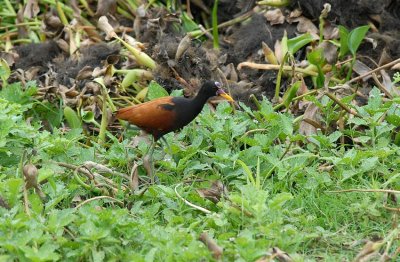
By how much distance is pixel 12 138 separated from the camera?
5.13 m

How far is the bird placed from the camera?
5.20 meters

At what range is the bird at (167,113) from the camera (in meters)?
5.20

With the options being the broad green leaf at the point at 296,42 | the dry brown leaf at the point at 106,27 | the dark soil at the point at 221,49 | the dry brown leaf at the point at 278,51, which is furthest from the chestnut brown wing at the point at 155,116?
the dry brown leaf at the point at 106,27

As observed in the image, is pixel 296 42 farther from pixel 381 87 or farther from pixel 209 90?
pixel 209 90

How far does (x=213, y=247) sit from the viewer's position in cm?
398

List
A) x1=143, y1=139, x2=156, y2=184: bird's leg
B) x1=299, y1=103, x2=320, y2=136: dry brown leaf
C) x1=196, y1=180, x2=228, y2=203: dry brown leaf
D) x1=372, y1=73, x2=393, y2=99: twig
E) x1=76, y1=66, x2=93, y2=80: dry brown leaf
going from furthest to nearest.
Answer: x1=76, y1=66, x2=93, y2=80: dry brown leaf, x1=372, y1=73, x2=393, y2=99: twig, x1=299, y1=103, x2=320, y2=136: dry brown leaf, x1=143, y1=139, x2=156, y2=184: bird's leg, x1=196, y1=180, x2=228, y2=203: dry brown leaf

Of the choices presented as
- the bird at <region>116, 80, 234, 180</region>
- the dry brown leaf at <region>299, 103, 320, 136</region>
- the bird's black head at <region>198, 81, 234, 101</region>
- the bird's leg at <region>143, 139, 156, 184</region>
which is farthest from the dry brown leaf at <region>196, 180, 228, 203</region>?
the dry brown leaf at <region>299, 103, 320, 136</region>

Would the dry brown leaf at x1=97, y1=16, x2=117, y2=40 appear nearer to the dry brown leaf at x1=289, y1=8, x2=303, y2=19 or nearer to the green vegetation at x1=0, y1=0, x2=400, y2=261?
the green vegetation at x1=0, y1=0, x2=400, y2=261

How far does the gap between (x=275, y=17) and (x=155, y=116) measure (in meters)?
1.98

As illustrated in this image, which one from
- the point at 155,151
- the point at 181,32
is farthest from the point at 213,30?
the point at 155,151

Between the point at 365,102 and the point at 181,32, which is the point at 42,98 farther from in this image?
the point at 365,102

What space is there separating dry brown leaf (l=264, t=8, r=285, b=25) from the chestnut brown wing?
1.79m

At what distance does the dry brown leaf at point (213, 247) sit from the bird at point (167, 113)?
1.25 m

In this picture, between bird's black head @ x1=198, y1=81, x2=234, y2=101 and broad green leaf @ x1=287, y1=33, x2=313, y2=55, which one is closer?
bird's black head @ x1=198, y1=81, x2=234, y2=101
